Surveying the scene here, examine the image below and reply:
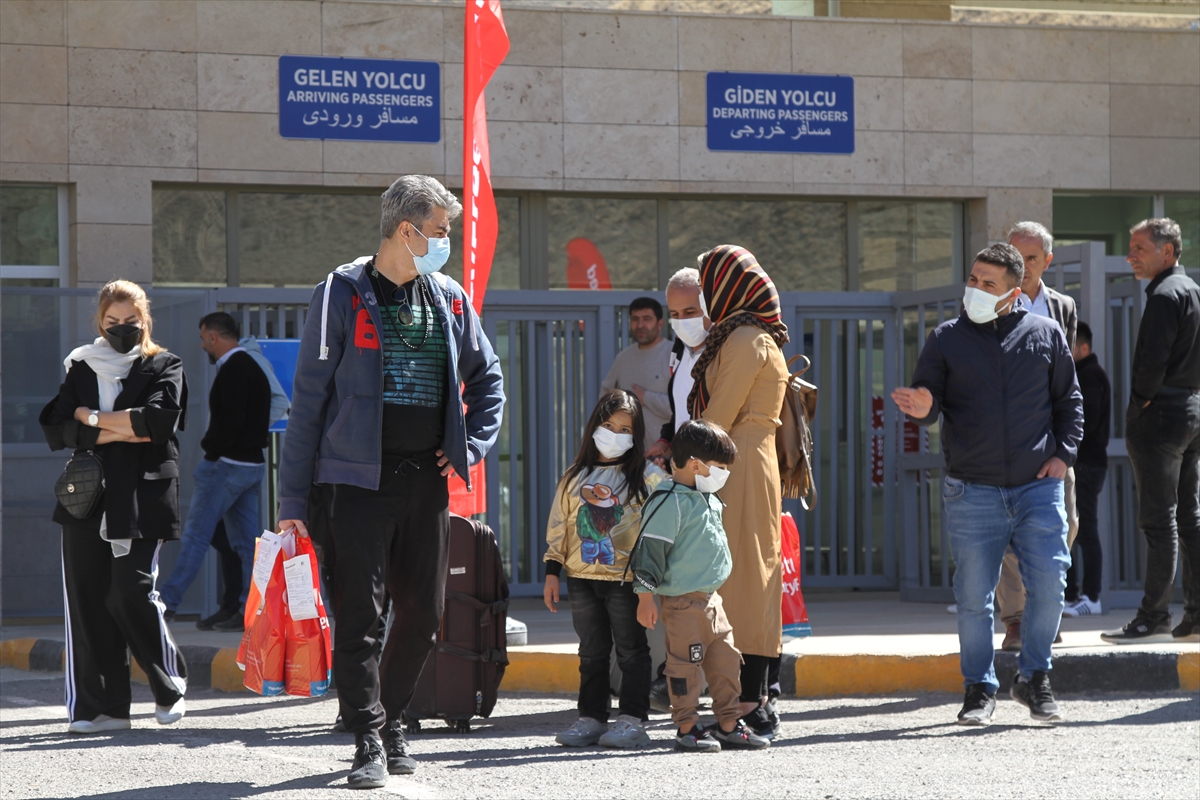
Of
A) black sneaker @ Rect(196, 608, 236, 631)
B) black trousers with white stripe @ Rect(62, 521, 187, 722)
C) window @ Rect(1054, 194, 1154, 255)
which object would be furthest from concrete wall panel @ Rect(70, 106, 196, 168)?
window @ Rect(1054, 194, 1154, 255)

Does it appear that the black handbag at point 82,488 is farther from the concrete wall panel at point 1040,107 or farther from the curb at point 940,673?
the concrete wall panel at point 1040,107

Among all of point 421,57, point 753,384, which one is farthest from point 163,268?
point 753,384

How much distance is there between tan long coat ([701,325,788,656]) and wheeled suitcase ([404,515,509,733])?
98cm

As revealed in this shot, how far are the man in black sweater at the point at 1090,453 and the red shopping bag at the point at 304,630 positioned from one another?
203 inches

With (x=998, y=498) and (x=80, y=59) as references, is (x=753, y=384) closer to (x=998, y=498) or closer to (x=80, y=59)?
(x=998, y=498)

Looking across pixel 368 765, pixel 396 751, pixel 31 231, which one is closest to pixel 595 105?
pixel 31 231

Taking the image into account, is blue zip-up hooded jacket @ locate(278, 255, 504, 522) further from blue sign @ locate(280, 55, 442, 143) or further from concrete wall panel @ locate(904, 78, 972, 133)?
concrete wall panel @ locate(904, 78, 972, 133)

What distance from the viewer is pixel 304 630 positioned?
5.35 m

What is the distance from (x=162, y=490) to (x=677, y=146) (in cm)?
584

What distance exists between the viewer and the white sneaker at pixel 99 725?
6.21 m

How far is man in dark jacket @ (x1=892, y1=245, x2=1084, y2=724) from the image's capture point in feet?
20.5

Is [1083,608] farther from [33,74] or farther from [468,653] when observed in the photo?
[33,74]

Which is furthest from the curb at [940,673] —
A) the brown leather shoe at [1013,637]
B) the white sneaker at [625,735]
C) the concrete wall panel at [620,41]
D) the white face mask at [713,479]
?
the concrete wall panel at [620,41]

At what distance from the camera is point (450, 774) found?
5281 millimetres
